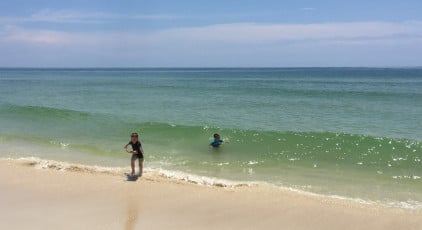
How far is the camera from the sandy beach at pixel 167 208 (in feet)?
29.6

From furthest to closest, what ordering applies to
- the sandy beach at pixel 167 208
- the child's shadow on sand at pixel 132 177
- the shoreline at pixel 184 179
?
1. the child's shadow on sand at pixel 132 177
2. the shoreline at pixel 184 179
3. the sandy beach at pixel 167 208

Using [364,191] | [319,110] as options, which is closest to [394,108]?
[319,110]

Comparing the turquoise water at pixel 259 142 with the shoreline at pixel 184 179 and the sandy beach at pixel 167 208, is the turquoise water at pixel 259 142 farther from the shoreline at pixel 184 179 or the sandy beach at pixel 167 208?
the sandy beach at pixel 167 208

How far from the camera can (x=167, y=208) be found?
32.5ft

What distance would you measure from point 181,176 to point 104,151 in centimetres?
531

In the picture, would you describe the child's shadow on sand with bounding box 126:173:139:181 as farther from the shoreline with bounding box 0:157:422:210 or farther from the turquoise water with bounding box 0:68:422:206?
the turquoise water with bounding box 0:68:422:206

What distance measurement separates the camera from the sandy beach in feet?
29.6

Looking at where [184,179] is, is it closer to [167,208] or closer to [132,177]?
[132,177]

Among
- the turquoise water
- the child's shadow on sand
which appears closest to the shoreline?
the child's shadow on sand

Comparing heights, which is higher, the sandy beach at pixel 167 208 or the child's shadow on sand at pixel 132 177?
the child's shadow on sand at pixel 132 177

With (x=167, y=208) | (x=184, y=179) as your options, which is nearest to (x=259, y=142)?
(x=184, y=179)

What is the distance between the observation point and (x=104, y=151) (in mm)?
16812

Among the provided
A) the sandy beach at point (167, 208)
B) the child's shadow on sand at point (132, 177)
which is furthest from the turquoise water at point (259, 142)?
the child's shadow on sand at point (132, 177)

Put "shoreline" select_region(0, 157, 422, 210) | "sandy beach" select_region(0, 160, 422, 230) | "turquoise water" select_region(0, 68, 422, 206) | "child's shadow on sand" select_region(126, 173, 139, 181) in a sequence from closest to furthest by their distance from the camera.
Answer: "sandy beach" select_region(0, 160, 422, 230) → "shoreline" select_region(0, 157, 422, 210) → "child's shadow on sand" select_region(126, 173, 139, 181) → "turquoise water" select_region(0, 68, 422, 206)
